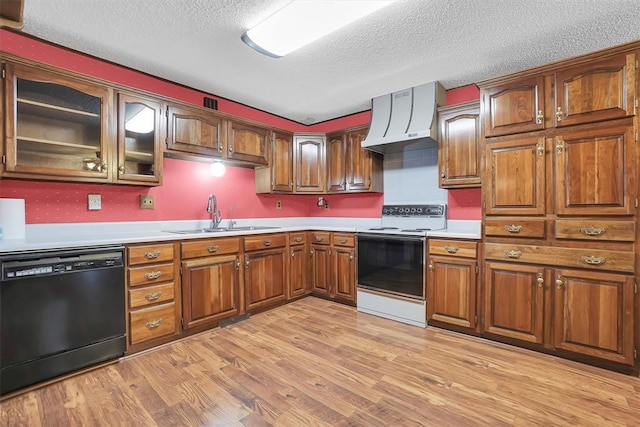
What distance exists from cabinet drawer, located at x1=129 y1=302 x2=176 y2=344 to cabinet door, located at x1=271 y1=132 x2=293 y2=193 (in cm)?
185

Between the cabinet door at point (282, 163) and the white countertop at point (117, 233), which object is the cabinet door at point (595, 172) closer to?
the white countertop at point (117, 233)

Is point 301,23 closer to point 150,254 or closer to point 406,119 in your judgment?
point 406,119

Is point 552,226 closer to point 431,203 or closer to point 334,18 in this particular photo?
point 431,203

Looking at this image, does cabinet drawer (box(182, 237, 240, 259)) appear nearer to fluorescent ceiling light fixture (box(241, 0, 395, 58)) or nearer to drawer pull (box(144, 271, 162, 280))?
drawer pull (box(144, 271, 162, 280))

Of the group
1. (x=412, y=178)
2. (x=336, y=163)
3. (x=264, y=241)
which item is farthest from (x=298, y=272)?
(x=412, y=178)

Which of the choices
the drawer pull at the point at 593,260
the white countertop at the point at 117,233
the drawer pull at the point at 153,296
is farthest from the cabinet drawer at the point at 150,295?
the drawer pull at the point at 593,260

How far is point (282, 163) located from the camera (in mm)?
3811

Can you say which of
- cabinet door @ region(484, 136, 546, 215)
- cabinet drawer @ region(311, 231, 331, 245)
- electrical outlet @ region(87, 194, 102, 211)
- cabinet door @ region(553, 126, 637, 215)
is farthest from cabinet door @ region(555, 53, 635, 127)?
electrical outlet @ region(87, 194, 102, 211)

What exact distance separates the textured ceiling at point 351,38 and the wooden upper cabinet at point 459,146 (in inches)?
15.2

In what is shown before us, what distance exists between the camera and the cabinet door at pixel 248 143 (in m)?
3.23

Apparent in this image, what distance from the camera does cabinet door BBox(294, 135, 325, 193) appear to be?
12.9 ft

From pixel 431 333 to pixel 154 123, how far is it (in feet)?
10.4

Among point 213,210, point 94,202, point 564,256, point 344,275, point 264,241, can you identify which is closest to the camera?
point 564,256

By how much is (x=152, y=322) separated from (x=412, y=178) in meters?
3.01
